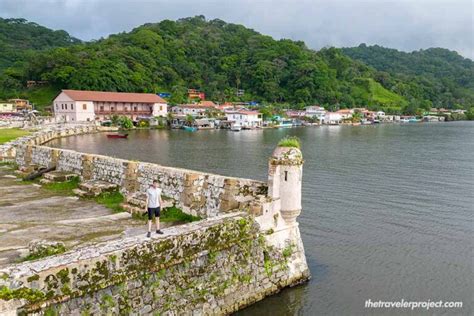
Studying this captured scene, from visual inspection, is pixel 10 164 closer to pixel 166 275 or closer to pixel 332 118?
pixel 166 275

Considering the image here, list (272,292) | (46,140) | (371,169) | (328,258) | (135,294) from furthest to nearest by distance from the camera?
(46,140) → (371,169) → (328,258) → (272,292) → (135,294)

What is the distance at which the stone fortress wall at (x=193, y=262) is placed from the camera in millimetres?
7746

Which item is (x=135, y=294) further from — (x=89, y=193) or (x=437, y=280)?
(x=437, y=280)

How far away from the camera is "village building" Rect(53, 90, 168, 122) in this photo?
103m

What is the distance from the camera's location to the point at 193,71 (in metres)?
170

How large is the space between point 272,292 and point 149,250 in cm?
491

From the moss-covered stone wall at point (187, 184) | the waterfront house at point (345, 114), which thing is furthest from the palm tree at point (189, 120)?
the moss-covered stone wall at point (187, 184)

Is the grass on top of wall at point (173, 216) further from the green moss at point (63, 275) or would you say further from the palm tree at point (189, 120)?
the palm tree at point (189, 120)

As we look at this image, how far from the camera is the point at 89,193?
17.6 meters

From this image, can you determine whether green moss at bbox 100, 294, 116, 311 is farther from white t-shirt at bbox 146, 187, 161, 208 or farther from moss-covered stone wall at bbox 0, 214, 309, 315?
white t-shirt at bbox 146, 187, 161, 208

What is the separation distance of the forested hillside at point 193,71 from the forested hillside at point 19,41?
10064 millimetres

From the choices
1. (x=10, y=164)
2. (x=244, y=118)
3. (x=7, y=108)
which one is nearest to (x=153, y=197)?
(x=10, y=164)

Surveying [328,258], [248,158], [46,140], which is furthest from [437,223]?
[46,140]

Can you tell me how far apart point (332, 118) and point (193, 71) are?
6277 cm
